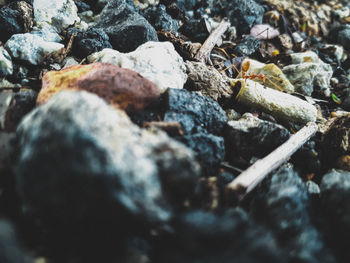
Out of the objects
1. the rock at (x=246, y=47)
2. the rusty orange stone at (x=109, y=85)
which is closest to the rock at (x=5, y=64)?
the rusty orange stone at (x=109, y=85)

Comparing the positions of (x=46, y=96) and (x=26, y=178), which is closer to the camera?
(x=26, y=178)

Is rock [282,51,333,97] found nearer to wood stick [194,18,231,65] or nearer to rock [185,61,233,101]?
wood stick [194,18,231,65]

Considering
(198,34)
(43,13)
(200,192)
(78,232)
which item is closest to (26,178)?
(78,232)

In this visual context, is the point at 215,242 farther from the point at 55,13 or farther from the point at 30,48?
the point at 55,13

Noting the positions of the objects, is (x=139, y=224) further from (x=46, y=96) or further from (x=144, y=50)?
(x=144, y=50)

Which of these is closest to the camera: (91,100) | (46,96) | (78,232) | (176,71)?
(78,232)

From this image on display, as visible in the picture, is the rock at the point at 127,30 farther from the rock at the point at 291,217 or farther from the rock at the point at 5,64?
the rock at the point at 291,217

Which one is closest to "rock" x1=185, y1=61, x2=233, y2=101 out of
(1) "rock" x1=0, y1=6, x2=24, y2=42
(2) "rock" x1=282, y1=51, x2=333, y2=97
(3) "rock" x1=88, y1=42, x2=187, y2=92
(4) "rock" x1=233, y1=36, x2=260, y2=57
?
(3) "rock" x1=88, y1=42, x2=187, y2=92
